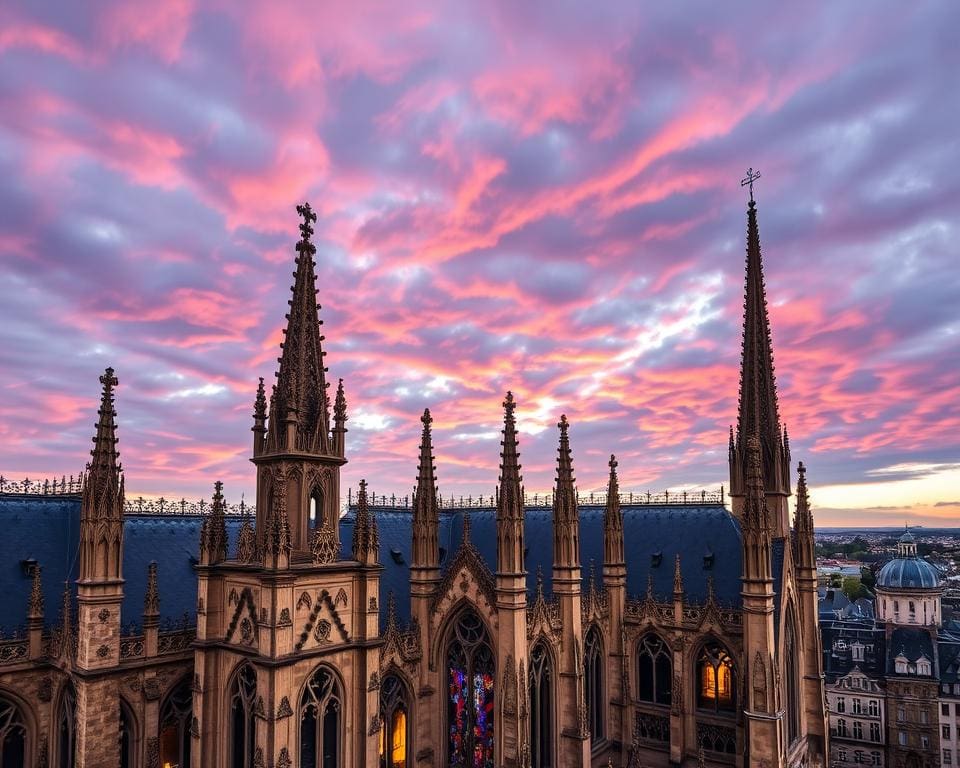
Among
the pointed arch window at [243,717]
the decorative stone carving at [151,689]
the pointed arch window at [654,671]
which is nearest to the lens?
the pointed arch window at [243,717]

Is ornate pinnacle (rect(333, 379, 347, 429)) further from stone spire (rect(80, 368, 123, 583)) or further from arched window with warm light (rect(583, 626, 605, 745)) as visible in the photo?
arched window with warm light (rect(583, 626, 605, 745))

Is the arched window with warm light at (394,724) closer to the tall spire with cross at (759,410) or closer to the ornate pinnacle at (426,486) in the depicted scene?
the ornate pinnacle at (426,486)

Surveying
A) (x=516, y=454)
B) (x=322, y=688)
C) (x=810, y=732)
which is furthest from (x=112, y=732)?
(x=810, y=732)

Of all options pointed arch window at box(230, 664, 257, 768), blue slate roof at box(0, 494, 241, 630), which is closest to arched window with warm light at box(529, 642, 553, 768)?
pointed arch window at box(230, 664, 257, 768)

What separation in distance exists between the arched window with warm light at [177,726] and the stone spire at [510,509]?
1614 cm

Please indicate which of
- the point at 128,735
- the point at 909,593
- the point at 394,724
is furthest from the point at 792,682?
the point at 909,593

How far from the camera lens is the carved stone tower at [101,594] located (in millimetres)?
27547

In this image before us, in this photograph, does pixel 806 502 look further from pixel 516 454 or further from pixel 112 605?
pixel 112 605

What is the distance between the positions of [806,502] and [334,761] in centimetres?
3741

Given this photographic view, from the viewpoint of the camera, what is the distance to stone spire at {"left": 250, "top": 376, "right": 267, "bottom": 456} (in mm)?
30234

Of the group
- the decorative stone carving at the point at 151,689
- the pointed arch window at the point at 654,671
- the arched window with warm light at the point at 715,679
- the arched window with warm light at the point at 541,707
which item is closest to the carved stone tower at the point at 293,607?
the decorative stone carving at the point at 151,689

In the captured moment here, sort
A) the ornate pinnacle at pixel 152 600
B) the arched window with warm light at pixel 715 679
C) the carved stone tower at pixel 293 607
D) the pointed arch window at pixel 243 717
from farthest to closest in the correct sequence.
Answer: the arched window with warm light at pixel 715 679, the ornate pinnacle at pixel 152 600, the pointed arch window at pixel 243 717, the carved stone tower at pixel 293 607

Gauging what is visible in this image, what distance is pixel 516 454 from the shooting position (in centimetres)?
3488

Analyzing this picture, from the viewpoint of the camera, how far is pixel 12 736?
95.2ft
